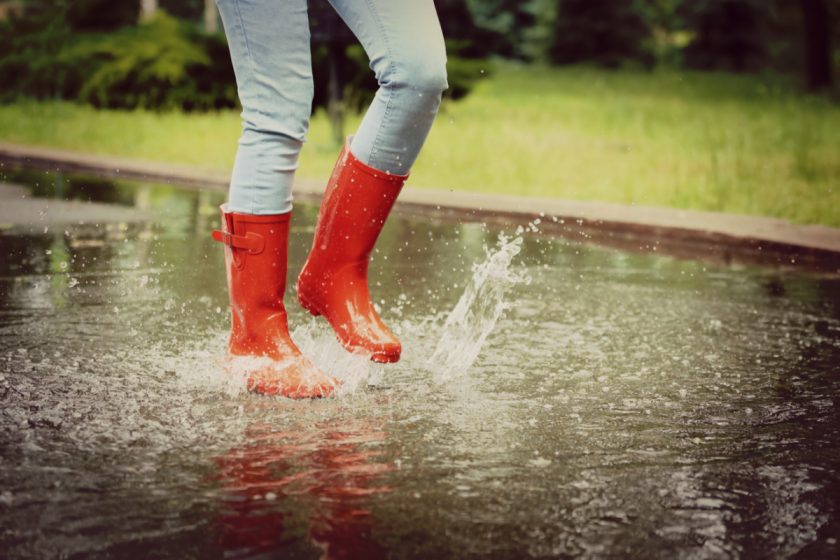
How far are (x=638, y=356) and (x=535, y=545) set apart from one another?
1.92 meters

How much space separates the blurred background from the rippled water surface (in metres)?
3.56

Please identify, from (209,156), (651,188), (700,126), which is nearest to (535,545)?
(651,188)

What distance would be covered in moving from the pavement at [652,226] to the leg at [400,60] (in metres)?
3.33

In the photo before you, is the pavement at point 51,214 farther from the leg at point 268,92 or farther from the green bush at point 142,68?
the green bush at point 142,68

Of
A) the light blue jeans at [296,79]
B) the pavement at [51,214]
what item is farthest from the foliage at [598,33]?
the light blue jeans at [296,79]

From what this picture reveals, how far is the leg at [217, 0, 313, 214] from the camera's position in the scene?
11.8ft

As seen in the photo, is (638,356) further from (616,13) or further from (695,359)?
(616,13)

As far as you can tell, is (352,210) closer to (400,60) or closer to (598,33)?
(400,60)

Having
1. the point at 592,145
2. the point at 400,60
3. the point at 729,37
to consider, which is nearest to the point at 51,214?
the point at 400,60

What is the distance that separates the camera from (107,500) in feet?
9.11

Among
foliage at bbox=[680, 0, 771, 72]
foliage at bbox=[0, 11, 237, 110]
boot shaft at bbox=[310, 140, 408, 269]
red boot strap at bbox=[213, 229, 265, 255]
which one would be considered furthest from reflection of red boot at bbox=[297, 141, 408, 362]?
foliage at bbox=[680, 0, 771, 72]

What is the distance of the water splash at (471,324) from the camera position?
164 inches

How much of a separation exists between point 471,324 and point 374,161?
3.65 feet

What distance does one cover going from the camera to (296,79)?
366cm
